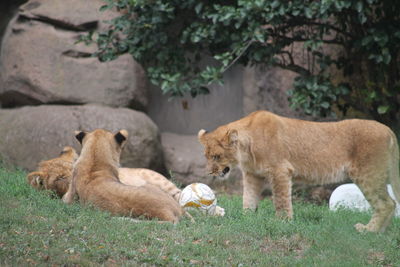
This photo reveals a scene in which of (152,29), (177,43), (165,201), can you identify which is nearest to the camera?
(165,201)

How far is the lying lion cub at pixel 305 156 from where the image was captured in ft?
26.0

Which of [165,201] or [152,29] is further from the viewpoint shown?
[152,29]

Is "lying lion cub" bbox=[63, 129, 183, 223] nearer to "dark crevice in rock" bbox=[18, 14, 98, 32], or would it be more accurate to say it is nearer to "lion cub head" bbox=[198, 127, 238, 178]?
"lion cub head" bbox=[198, 127, 238, 178]

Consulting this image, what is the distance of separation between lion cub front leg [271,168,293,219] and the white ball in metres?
0.83

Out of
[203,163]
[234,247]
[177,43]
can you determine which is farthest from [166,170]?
[234,247]

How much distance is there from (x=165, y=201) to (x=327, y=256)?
1918 millimetres

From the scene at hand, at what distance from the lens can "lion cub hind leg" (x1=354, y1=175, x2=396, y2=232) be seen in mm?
7863

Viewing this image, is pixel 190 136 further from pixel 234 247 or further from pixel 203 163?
pixel 234 247

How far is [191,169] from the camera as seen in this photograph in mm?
12656

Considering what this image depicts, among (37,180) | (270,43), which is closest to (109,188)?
(37,180)

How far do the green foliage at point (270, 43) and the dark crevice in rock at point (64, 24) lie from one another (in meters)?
1.67

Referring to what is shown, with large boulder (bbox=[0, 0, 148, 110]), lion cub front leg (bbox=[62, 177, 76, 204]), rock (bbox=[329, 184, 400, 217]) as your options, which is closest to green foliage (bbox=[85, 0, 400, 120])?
rock (bbox=[329, 184, 400, 217])

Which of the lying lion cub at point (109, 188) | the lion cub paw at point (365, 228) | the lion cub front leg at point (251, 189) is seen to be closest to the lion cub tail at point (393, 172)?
the lion cub paw at point (365, 228)

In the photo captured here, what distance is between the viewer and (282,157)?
8.20 metres
